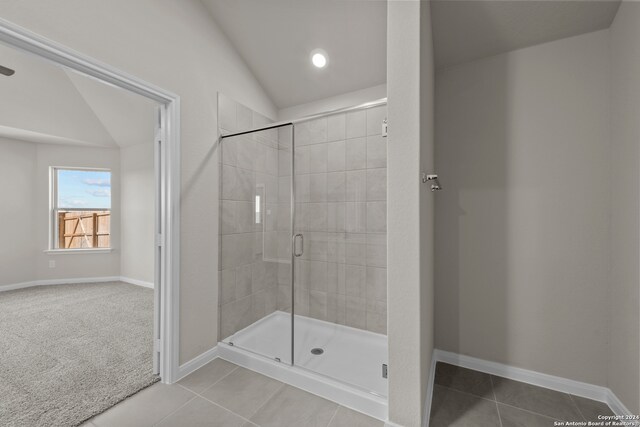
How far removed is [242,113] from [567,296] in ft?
9.35

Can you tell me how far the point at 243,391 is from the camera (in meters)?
1.80

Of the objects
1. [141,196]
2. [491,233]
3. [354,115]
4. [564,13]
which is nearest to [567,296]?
[491,233]

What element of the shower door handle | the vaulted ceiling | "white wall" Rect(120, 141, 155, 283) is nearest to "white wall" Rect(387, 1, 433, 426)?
the vaulted ceiling

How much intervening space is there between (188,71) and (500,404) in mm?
3042

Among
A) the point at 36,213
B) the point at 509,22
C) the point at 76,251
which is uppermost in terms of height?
the point at 509,22

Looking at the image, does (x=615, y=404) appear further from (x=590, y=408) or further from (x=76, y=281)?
(x=76, y=281)

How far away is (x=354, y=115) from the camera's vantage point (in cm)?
223

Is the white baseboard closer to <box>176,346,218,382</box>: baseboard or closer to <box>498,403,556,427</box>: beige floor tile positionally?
<box>176,346,218,382</box>: baseboard

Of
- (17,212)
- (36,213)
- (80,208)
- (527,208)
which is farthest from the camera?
(80,208)

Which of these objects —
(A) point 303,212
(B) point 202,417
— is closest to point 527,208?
(A) point 303,212

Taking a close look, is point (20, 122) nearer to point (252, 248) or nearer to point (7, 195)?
point (7, 195)

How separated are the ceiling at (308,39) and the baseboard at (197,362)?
2460 millimetres

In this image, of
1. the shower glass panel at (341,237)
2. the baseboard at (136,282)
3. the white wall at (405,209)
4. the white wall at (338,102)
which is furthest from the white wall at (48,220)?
the white wall at (405,209)

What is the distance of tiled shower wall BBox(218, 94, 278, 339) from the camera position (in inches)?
90.1
